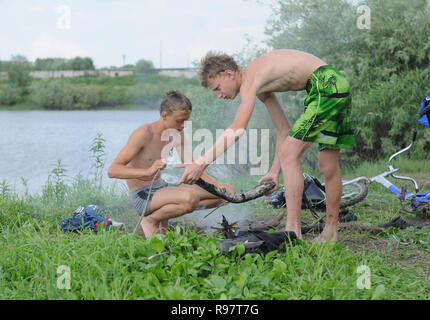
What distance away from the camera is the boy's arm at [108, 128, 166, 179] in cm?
360

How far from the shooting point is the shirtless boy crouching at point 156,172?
3.69m

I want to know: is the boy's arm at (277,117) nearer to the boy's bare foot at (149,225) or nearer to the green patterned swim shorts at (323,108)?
the green patterned swim shorts at (323,108)

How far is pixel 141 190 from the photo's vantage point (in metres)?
3.92

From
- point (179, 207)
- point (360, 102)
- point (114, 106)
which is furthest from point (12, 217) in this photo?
point (114, 106)

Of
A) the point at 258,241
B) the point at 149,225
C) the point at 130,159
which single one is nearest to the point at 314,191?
the point at 149,225

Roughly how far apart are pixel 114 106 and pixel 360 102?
13162mm

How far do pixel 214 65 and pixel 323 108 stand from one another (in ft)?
2.95

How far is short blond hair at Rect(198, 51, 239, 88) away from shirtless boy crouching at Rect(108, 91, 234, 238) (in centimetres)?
A: 28

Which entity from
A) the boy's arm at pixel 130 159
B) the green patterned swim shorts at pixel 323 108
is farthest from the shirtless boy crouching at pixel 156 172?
the green patterned swim shorts at pixel 323 108

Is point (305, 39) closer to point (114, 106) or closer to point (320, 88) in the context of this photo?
point (320, 88)

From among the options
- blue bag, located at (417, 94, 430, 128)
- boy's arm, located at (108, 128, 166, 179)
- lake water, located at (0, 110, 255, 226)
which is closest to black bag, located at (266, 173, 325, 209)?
lake water, located at (0, 110, 255, 226)

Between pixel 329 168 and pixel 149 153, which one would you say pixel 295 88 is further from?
pixel 149 153

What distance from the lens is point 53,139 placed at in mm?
15938

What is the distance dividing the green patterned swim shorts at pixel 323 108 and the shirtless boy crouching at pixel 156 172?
2.74 feet
